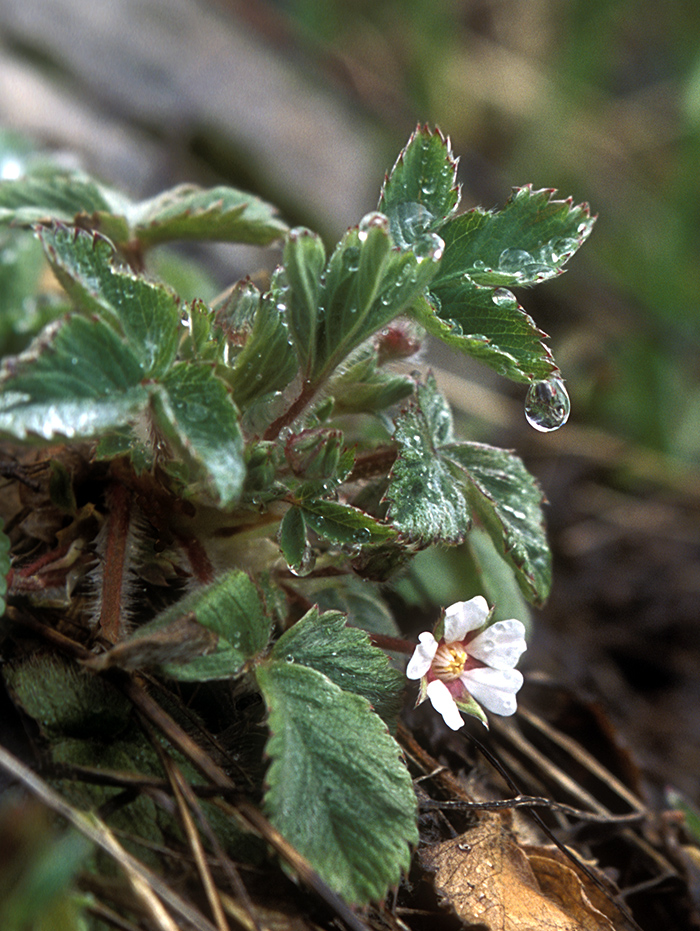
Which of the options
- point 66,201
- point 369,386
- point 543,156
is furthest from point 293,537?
point 543,156

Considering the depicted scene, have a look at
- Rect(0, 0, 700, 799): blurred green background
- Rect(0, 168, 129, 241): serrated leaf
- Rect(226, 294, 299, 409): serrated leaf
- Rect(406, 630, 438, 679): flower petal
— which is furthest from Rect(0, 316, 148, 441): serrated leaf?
Rect(0, 0, 700, 799): blurred green background

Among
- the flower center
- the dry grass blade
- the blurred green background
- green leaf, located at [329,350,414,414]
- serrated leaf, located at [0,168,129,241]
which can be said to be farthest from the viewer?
the blurred green background

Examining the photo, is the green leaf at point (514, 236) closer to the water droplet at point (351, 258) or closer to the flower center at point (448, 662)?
the water droplet at point (351, 258)

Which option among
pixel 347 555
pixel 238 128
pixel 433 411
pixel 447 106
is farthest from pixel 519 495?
pixel 447 106

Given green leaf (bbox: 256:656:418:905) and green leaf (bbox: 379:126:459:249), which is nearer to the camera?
green leaf (bbox: 256:656:418:905)

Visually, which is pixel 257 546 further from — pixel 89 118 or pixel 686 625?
pixel 89 118

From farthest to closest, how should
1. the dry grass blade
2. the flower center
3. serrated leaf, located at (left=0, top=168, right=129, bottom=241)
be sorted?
serrated leaf, located at (left=0, top=168, right=129, bottom=241) < the flower center < the dry grass blade

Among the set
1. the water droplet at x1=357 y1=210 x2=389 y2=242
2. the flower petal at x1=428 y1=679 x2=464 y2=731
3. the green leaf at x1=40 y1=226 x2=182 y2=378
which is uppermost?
the green leaf at x1=40 y1=226 x2=182 y2=378

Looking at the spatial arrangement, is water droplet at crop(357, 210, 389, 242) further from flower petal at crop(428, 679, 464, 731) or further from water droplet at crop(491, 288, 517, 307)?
flower petal at crop(428, 679, 464, 731)
